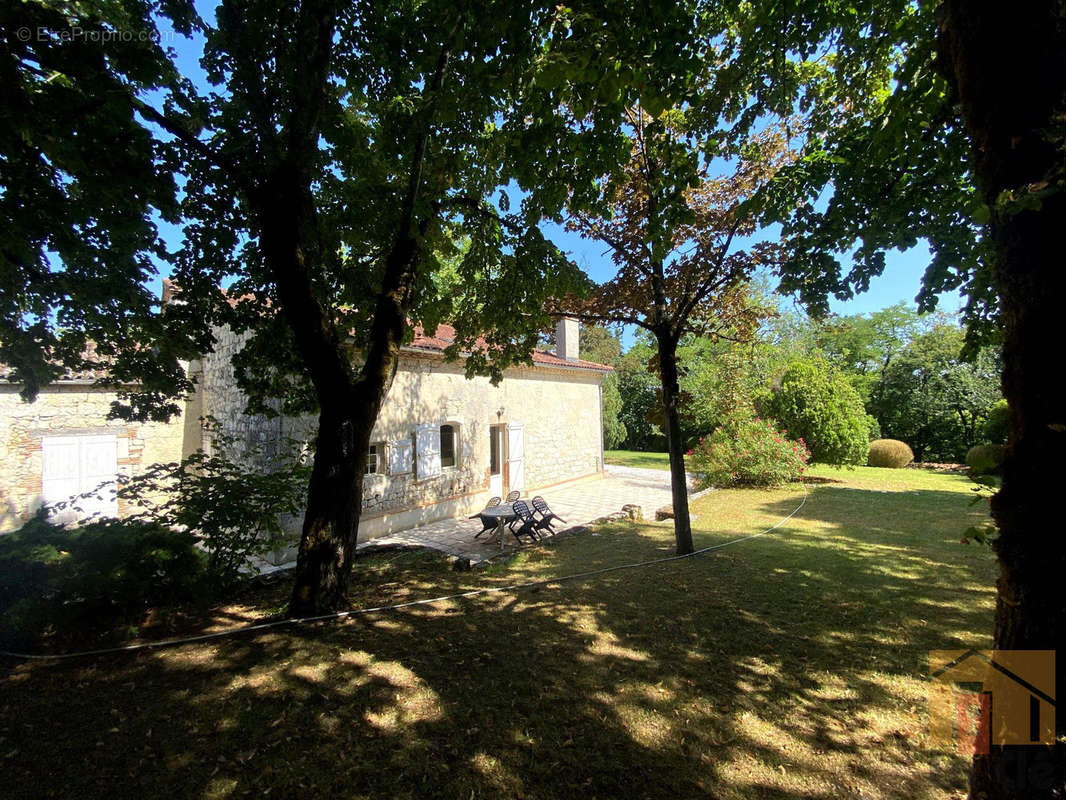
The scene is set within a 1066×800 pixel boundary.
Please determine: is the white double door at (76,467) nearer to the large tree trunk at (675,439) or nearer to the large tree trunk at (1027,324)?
the large tree trunk at (675,439)

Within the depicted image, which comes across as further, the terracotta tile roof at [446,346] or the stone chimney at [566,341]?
the stone chimney at [566,341]

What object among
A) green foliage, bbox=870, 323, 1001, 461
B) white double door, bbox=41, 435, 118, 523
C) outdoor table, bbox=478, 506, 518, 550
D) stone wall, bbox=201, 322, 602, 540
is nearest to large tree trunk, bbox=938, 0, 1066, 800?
outdoor table, bbox=478, 506, 518, 550

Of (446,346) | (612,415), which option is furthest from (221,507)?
(612,415)

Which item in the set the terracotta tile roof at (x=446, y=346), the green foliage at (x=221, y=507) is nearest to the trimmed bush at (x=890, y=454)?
the terracotta tile roof at (x=446, y=346)

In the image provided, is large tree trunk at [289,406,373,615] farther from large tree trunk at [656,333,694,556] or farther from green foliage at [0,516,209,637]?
large tree trunk at [656,333,694,556]

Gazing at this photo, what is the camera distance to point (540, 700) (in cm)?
291

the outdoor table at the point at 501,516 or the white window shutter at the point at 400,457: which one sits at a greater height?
the white window shutter at the point at 400,457

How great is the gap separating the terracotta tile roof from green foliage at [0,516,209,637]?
4500mm

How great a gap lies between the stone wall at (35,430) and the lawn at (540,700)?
22.2 feet

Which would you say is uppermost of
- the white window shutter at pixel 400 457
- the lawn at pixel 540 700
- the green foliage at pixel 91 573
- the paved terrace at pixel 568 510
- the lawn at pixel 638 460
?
the white window shutter at pixel 400 457

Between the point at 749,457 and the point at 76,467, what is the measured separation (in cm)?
1564

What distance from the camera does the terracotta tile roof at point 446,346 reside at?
9539 millimetres

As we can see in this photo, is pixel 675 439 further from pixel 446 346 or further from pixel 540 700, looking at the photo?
pixel 446 346

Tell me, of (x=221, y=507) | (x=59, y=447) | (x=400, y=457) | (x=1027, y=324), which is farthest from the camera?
(x=400, y=457)
